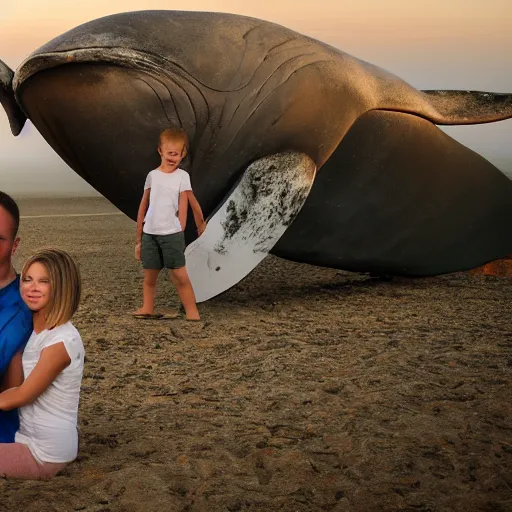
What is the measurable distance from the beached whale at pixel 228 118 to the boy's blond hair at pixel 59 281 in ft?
9.69

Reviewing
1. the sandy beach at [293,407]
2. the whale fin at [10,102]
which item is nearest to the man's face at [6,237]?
the sandy beach at [293,407]

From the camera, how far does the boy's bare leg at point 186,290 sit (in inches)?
226

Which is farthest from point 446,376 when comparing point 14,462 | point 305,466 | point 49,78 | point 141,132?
point 49,78

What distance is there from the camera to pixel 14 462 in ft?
9.70

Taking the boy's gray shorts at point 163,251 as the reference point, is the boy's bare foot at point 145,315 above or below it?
below

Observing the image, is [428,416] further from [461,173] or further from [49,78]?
[461,173]

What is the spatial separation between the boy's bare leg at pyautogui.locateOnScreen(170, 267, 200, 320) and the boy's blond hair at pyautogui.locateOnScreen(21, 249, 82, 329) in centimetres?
281

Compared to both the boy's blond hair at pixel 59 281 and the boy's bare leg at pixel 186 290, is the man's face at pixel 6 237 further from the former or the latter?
the boy's bare leg at pixel 186 290

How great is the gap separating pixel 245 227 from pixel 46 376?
124 inches

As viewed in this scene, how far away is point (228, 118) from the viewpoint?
613cm

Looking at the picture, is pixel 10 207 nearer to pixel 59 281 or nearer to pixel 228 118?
pixel 59 281

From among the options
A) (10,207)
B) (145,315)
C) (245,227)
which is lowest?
(145,315)

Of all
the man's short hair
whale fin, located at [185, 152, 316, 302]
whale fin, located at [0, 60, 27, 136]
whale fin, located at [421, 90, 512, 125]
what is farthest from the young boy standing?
whale fin, located at [421, 90, 512, 125]

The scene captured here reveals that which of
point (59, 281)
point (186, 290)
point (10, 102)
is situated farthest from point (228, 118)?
point (59, 281)
